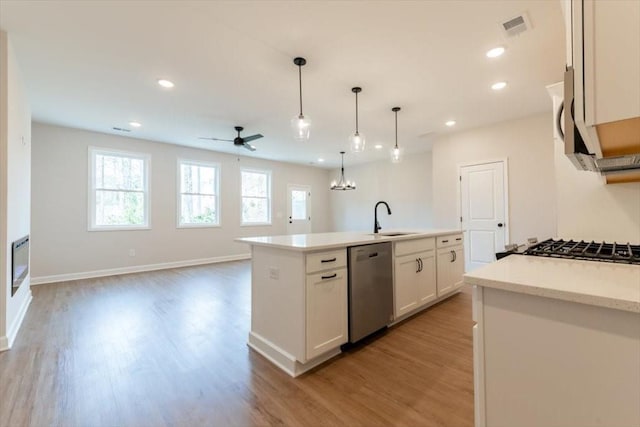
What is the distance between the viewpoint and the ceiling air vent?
85.7 inches

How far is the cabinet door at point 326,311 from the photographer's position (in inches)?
76.7

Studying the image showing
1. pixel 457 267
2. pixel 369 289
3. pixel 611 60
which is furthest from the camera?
pixel 457 267

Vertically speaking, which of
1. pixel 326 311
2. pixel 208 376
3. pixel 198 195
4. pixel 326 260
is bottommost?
pixel 208 376

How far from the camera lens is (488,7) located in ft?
6.80

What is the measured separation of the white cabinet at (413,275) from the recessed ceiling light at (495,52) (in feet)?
6.28

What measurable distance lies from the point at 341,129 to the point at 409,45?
8.47ft

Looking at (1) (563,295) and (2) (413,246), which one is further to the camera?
(2) (413,246)

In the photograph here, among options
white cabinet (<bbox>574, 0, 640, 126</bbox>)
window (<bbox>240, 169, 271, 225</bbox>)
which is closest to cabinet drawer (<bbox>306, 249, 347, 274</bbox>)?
white cabinet (<bbox>574, 0, 640, 126</bbox>)

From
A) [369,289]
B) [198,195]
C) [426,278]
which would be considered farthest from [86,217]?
[426,278]

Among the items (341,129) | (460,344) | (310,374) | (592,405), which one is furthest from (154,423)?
(341,129)

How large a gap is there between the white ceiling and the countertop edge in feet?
6.77

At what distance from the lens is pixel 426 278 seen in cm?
310

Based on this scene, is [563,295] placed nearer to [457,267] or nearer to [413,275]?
[413,275]

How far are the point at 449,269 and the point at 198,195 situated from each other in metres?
5.40
